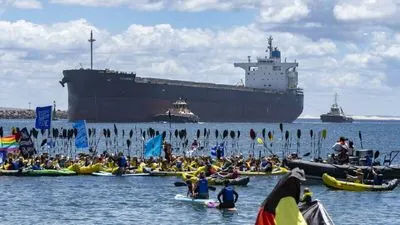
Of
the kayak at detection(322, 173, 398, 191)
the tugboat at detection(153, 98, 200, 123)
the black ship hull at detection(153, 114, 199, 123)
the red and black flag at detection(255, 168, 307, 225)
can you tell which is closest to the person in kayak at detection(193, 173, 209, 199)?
the kayak at detection(322, 173, 398, 191)

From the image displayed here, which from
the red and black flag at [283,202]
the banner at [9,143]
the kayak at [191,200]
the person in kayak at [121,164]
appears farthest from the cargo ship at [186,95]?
the red and black flag at [283,202]

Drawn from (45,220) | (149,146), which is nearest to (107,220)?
(45,220)

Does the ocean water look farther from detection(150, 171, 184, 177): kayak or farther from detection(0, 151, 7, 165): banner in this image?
detection(0, 151, 7, 165): banner

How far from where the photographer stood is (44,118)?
5375 cm

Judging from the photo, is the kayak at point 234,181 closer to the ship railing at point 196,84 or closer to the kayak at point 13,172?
the kayak at point 13,172

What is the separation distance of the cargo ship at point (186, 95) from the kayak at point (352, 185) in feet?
409

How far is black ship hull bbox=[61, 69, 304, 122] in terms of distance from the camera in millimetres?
165875

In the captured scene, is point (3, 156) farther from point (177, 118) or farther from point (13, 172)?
point (177, 118)

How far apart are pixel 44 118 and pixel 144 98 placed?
379ft

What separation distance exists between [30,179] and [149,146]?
23.9 feet

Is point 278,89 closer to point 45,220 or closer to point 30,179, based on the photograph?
point 30,179

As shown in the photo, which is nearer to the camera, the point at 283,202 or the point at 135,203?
the point at 283,202

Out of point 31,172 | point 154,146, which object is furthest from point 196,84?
point 31,172

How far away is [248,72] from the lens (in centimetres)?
19788
